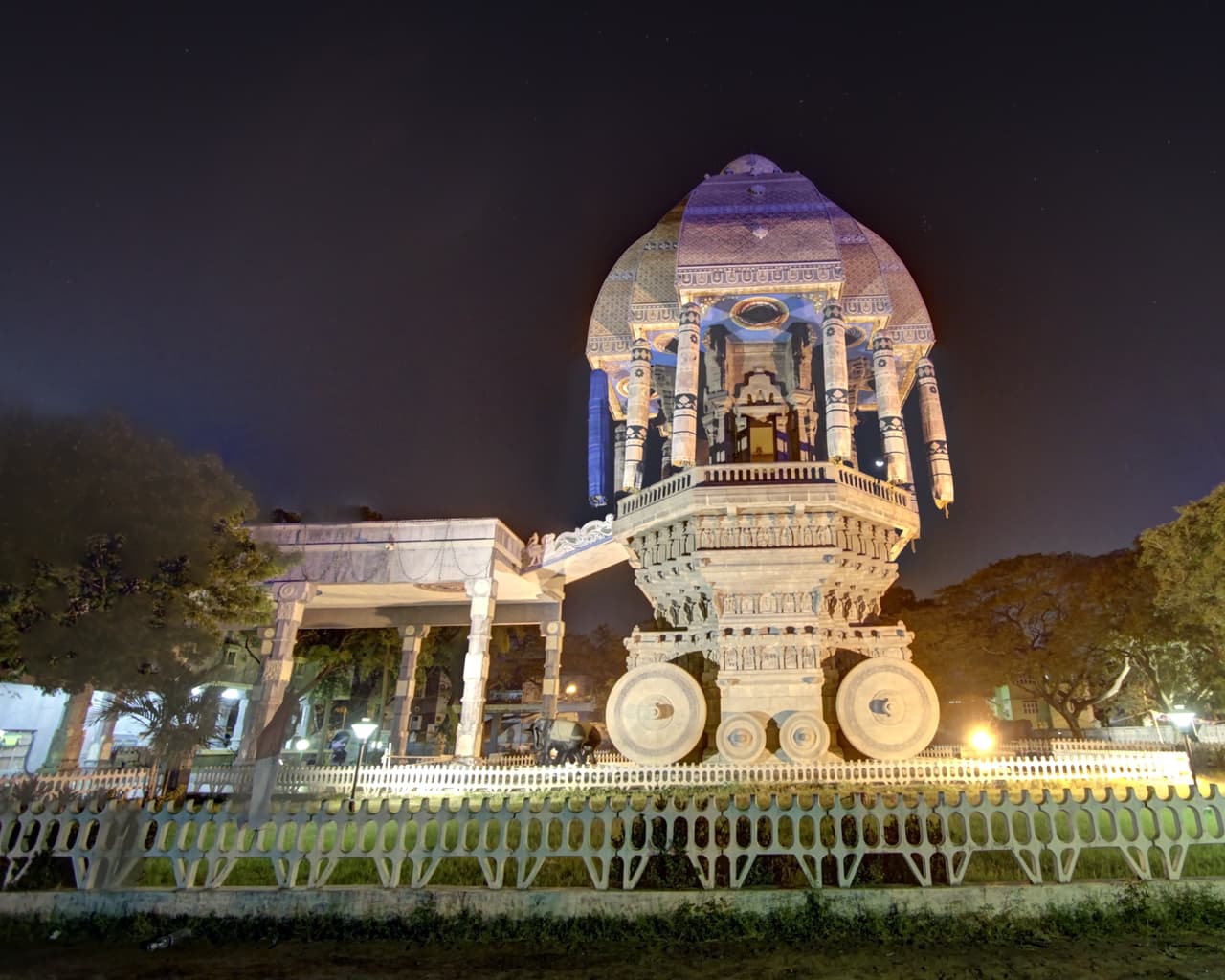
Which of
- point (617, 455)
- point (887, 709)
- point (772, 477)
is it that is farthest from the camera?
point (617, 455)

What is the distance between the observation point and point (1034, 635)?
34.7 m

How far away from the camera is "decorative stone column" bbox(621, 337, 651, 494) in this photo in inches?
881

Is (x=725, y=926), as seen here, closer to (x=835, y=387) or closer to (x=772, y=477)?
(x=772, y=477)

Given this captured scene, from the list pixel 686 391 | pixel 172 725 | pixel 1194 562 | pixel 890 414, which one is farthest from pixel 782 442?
pixel 172 725

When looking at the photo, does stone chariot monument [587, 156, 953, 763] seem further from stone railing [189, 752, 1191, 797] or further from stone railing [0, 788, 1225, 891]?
stone railing [0, 788, 1225, 891]

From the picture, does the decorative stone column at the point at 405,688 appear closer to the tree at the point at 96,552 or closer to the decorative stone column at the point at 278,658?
the decorative stone column at the point at 278,658

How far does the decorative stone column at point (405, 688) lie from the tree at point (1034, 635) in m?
26.5

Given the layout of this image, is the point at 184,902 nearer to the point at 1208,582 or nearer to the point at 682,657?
the point at 682,657

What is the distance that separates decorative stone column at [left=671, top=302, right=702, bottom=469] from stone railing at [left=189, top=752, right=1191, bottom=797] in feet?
29.3

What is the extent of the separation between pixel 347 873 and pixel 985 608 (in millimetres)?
35421

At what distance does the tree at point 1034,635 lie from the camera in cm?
3144

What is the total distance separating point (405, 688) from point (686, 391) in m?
17.9

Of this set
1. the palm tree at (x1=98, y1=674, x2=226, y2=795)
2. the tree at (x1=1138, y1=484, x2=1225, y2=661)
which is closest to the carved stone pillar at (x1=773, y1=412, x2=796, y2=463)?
the tree at (x1=1138, y1=484, x2=1225, y2=661)

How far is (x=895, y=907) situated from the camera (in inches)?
292
